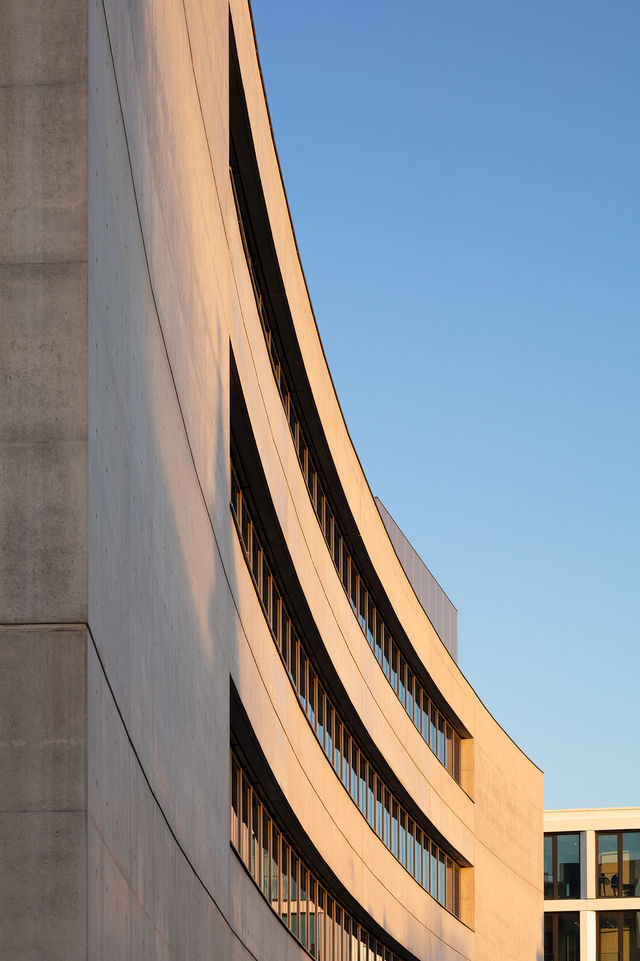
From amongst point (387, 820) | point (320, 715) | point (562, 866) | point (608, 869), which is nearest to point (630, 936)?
point (608, 869)

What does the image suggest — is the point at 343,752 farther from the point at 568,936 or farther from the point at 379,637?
the point at 568,936

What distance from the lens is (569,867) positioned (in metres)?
58.1

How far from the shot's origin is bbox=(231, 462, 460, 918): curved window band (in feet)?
72.9

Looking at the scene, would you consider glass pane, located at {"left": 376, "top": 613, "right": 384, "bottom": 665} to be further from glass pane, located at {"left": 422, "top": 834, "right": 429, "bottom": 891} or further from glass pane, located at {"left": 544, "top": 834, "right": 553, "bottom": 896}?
glass pane, located at {"left": 544, "top": 834, "right": 553, "bottom": 896}

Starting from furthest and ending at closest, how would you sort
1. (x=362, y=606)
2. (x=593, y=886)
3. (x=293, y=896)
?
(x=593, y=886) < (x=362, y=606) < (x=293, y=896)

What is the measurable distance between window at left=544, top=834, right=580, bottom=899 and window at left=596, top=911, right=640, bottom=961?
5.23 ft

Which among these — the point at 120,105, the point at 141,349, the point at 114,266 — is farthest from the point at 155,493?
the point at 120,105

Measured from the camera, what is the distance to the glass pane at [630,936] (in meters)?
56.8

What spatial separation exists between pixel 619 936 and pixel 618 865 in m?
2.85

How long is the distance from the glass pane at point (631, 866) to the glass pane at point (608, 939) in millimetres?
1352

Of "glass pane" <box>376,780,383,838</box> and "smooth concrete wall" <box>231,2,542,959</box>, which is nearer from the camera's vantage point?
"smooth concrete wall" <box>231,2,542,959</box>

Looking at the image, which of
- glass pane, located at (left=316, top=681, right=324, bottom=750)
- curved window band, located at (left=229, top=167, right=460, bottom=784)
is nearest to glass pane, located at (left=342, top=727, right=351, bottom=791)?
glass pane, located at (left=316, top=681, right=324, bottom=750)

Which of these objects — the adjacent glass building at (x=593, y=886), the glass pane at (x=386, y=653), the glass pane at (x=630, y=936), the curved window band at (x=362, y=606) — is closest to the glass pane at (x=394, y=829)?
the curved window band at (x=362, y=606)

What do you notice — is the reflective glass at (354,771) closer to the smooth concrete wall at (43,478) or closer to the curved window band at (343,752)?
the curved window band at (343,752)
